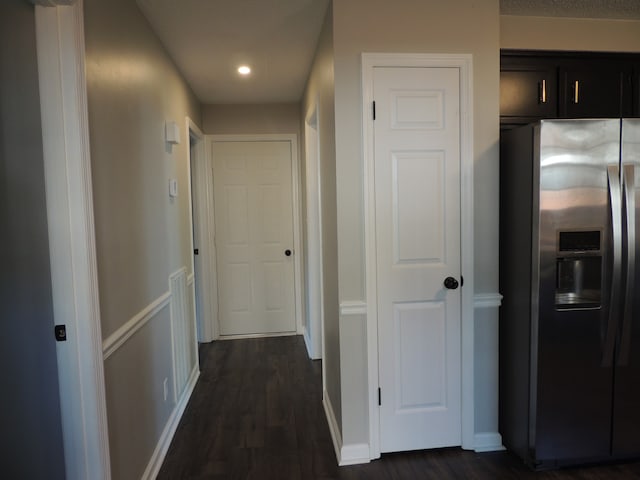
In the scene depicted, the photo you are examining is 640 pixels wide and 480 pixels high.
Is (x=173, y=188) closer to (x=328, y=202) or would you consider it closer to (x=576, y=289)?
(x=328, y=202)

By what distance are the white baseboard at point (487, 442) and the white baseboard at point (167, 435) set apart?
174 cm

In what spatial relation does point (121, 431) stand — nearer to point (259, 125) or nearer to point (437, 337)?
point (437, 337)

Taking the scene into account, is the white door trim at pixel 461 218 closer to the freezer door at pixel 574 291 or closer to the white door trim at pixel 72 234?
the freezer door at pixel 574 291

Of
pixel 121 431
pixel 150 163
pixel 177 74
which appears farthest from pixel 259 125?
pixel 121 431

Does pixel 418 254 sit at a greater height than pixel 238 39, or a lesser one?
lesser

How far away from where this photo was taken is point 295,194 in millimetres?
4387

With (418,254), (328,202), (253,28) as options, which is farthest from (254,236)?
(418,254)

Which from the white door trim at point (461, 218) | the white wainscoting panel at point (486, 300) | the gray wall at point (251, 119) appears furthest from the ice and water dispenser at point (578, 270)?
the gray wall at point (251, 119)

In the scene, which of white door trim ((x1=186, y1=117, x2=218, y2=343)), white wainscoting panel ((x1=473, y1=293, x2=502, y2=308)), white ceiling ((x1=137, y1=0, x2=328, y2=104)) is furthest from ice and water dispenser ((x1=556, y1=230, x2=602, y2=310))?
white door trim ((x1=186, y1=117, x2=218, y2=343))

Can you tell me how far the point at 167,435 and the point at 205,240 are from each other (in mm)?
2168

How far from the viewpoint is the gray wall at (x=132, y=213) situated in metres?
1.66

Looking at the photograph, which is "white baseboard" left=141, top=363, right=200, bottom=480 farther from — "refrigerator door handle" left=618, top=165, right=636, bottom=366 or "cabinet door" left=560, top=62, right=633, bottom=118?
"cabinet door" left=560, top=62, right=633, bottom=118

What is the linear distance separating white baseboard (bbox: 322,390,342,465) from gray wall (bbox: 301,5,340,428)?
43 millimetres

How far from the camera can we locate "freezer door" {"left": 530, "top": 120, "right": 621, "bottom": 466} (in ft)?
6.43
